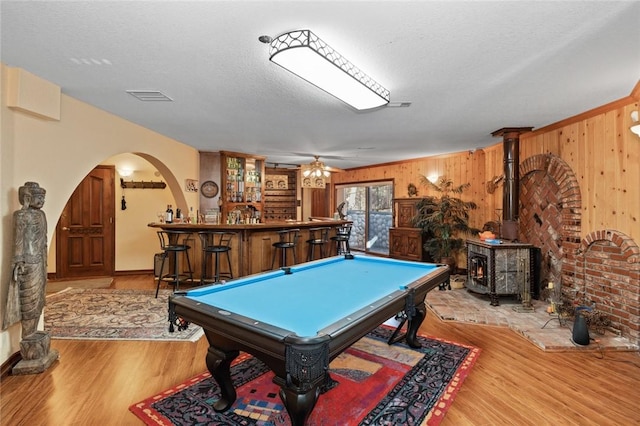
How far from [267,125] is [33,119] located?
249cm

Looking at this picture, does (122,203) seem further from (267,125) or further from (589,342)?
(589,342)

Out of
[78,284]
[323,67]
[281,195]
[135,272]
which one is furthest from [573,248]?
[78,284]

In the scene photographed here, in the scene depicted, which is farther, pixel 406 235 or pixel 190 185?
pixel 406 235

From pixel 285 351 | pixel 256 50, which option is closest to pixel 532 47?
pixel 256 50

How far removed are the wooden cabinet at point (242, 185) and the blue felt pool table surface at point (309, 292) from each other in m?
3.92

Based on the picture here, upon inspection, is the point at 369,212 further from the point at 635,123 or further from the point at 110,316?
the point at 110,316

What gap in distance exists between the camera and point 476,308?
4340 millimetres

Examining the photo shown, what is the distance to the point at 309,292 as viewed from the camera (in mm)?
2396

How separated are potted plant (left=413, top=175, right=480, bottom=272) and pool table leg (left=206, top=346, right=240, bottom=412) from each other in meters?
4.91

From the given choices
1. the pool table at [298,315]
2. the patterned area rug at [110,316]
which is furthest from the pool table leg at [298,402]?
the patterned area rug at [110,316]

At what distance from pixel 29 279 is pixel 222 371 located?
76.2 inches

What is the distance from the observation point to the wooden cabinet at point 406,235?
696 cm

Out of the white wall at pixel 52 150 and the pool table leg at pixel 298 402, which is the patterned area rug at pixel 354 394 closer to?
the pool table leg at pixel 298 402

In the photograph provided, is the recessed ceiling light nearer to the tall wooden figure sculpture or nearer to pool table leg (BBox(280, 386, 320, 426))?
the tall wooden figure sculpture
